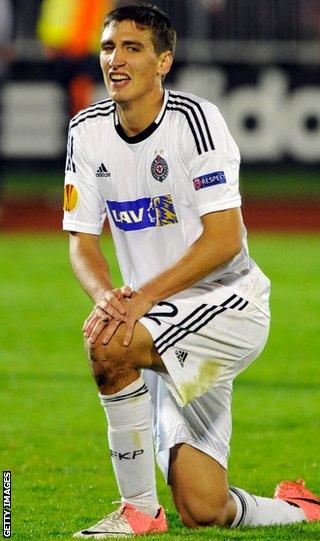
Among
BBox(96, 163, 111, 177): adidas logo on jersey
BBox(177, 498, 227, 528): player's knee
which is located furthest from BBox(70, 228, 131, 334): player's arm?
BBox(177, 498, 227, 528): player's knee

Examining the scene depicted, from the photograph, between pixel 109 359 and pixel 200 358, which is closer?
pixel 109 359

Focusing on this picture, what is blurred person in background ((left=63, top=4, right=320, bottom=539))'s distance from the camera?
4.95m

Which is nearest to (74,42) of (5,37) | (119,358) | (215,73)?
(5,37)

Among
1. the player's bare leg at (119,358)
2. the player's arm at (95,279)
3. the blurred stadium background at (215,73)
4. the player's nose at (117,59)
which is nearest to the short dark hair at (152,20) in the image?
the player's nose at (117,59)

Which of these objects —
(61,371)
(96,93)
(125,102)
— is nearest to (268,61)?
(96,93)

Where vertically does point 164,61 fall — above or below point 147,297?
above

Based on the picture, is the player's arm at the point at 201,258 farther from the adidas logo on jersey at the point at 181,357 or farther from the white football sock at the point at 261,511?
the white football sock at the point at 261,511

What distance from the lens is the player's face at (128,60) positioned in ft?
17.0

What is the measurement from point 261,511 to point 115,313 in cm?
106

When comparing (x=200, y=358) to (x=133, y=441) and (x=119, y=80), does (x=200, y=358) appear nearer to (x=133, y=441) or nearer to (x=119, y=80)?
(x=133, y=441)

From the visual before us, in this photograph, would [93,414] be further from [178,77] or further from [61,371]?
[178,77]

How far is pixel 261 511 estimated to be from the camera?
536 centimetres

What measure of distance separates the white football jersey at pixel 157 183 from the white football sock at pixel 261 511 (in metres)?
0.77

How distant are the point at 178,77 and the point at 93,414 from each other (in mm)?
11055
